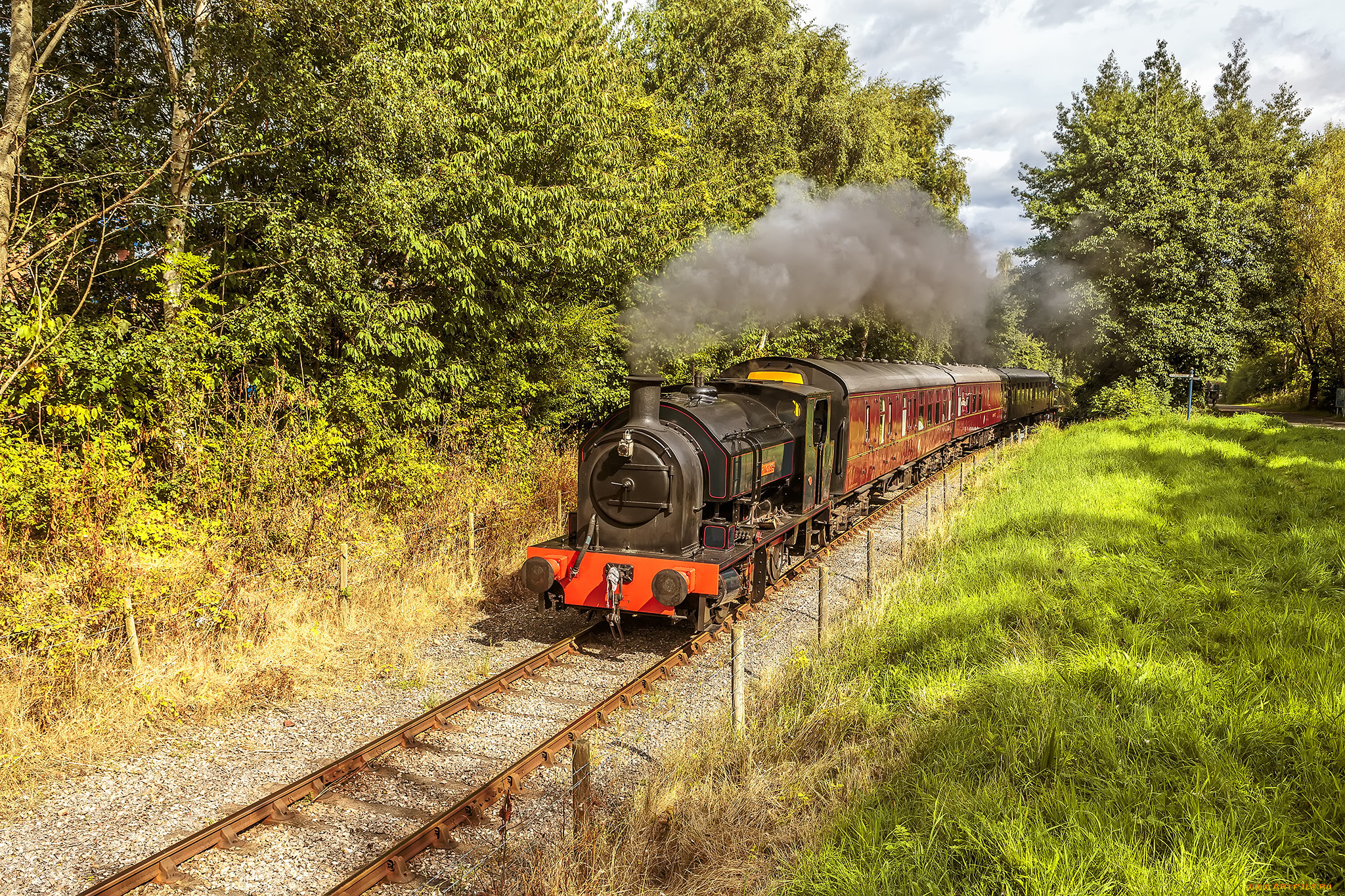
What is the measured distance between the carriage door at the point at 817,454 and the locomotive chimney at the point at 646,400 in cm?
269

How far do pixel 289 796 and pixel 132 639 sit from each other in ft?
8.06

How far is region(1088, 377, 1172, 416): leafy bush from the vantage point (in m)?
28.7

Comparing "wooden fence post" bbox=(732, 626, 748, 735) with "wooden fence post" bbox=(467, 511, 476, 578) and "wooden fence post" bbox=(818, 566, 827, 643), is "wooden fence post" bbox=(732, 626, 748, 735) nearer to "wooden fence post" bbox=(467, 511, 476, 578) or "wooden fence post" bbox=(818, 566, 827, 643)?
"wooden fence post" bbox=(818, 566, 827, 643)

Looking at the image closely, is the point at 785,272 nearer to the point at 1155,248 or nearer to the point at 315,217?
the point at 315,217

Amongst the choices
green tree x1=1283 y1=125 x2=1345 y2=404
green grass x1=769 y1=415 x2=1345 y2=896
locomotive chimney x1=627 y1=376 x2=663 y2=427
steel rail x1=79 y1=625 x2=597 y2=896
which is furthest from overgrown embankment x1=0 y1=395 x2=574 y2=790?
green tree x1=1283 y1=125 x2=1345 y2=404

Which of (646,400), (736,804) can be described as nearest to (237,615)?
(646,400)

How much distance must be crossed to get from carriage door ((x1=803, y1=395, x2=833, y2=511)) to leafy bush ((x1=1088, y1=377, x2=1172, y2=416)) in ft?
74.8

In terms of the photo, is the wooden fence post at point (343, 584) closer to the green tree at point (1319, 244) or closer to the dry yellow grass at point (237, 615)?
the dry yellow grass at point (237, 615)

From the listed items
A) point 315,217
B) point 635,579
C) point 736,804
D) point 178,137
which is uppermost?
point 178,137

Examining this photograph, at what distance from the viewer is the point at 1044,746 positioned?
4562mm

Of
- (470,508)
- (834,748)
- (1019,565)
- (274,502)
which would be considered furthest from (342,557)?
(1019,565)

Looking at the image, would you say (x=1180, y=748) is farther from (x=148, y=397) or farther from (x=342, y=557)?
(x=148, y=397)

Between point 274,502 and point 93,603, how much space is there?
224cm

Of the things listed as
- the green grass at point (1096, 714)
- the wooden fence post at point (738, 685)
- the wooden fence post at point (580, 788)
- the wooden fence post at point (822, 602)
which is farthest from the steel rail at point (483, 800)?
the wooden fence post at point (822, 602)
